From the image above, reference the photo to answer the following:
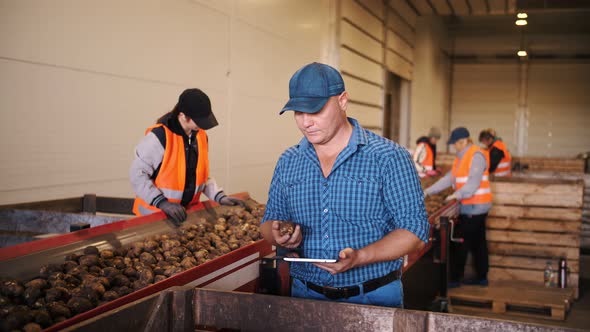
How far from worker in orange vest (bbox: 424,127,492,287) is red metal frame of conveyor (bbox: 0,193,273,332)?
373cm

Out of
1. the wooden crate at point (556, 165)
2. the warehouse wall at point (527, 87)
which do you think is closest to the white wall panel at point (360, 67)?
the wooden crate at point (556, 165)

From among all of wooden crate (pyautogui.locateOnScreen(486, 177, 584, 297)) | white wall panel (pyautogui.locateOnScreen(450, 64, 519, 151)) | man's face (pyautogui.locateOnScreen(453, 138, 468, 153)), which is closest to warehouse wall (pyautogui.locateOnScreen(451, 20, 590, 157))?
white wall panel (pyautogui.locateOnScreen(450, 64, 519, 151))

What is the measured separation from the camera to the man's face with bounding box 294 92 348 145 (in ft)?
7.10

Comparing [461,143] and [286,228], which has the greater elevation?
[461,143]

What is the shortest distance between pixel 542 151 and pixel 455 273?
13905mm

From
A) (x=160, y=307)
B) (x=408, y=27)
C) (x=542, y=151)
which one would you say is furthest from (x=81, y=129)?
(x=542, y=151)

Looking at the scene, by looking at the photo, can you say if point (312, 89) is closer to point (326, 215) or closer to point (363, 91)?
point (326, 215)

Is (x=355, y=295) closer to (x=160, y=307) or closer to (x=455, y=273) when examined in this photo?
(x=160, y=307)

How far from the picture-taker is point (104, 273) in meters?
2.75

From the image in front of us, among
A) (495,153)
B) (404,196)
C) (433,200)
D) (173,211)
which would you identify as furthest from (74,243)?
(495,153)

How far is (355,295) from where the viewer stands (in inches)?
90.5

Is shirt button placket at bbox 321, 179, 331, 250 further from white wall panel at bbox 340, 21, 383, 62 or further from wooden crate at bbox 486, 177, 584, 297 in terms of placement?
white wall panel at bbox 340, 21, 383, 62

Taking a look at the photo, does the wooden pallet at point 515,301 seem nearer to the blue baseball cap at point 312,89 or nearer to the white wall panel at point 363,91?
the white wall panel at point 363,91

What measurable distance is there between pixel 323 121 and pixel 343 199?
0.97 ft
